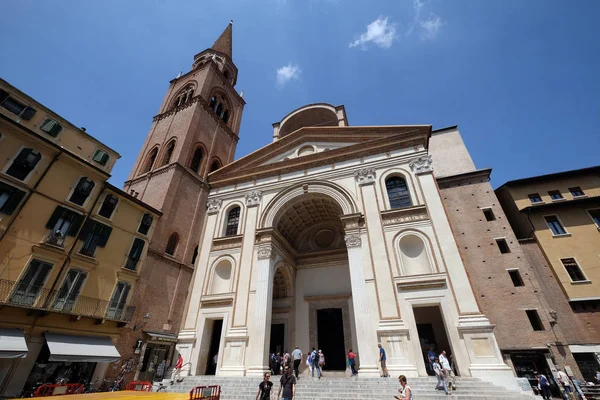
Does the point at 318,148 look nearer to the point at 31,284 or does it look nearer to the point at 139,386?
the point at 31,284

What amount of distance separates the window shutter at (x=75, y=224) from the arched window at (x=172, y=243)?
19.1 feet

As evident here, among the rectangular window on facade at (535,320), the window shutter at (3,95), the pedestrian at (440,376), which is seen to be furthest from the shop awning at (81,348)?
the rectangular window on facade at (535,320)

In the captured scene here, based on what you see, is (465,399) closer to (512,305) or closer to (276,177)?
(512,305)

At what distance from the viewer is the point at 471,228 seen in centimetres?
1709

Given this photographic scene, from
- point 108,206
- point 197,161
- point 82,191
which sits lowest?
point 108,206

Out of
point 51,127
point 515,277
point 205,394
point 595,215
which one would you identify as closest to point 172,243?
point 51,127

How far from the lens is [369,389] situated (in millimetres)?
9539

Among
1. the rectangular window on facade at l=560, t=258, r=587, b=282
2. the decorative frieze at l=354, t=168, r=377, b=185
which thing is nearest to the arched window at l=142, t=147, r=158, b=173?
the decorative frieze at l=354, t=168, r=377, b=185

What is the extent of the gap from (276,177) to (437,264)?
10.9 metres

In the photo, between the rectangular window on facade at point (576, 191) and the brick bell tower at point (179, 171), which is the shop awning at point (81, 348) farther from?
the rectangular window on facade at point (576, 191)

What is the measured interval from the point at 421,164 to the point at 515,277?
318 inches

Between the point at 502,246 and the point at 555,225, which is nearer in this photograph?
the point at 502,246

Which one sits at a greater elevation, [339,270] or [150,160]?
[150,160]

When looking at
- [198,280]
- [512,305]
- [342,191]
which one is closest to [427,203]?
[342,191]
